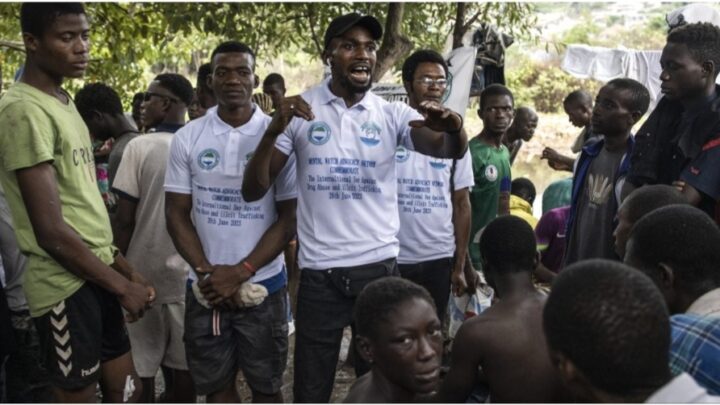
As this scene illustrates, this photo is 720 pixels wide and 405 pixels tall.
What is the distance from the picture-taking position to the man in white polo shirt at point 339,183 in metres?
3.55

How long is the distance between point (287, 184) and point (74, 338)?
1.15 metres

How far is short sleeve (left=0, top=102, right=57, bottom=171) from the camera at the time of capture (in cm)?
297

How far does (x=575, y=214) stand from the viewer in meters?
4.59

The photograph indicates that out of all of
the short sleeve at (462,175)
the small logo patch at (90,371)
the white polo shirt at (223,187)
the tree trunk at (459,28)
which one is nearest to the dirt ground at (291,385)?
the short sleeve at (462,175)

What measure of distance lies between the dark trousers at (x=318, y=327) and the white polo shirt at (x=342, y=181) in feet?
0.26

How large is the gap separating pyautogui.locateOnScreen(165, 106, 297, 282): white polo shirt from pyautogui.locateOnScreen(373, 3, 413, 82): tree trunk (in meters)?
4.02

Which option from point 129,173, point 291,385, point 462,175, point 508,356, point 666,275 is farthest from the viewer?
point 291,385

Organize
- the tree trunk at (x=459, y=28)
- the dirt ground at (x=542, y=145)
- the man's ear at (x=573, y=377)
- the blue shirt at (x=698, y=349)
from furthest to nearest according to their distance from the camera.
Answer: the dirt ground at (x=542, y=145), the tree trunk at (x=459, y=28), the blue shirt at (x=698, y=349), the man's ear at (x=573, y=377)

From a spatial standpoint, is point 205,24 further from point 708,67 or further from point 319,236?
point 708,67

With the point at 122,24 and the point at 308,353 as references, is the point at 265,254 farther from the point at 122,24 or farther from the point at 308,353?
the point at 122,24

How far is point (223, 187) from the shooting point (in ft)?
12.1

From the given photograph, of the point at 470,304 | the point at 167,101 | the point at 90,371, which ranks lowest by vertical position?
the point at 470,304

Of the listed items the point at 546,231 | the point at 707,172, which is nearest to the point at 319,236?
the point at 707,172

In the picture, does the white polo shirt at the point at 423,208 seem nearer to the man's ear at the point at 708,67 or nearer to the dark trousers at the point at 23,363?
the man's ear at the point at 708,67
